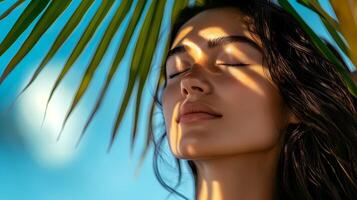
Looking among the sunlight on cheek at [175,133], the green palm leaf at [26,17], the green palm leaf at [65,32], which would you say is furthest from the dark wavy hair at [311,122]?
the green palm leaf at [26,17]

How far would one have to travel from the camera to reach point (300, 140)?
1.25 m

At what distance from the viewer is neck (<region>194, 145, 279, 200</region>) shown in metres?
1.13

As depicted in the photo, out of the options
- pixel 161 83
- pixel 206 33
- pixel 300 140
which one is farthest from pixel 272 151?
pixel 161 83

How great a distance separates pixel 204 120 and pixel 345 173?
1.19 feet

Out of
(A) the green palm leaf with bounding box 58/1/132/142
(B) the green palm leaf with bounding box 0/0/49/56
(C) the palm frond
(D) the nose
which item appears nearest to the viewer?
(C) the palm frond

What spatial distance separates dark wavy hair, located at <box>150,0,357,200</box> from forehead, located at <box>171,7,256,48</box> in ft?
0.11

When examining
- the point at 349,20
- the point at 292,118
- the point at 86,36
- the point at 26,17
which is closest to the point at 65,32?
the point at 86,36

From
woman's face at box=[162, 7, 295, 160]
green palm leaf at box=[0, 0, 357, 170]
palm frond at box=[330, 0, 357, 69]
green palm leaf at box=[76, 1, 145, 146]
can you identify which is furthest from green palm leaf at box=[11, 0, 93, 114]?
palm frond at box=[330, 0, 357, 69]

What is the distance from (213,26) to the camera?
4.10 ft

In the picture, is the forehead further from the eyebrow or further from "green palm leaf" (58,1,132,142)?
"green palm leaf" (58,1,132,142)

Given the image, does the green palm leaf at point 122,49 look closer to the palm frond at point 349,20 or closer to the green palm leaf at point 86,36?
the green palm leaf at point 86,36

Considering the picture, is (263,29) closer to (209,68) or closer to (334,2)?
(209,68)

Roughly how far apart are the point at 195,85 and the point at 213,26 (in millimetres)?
190

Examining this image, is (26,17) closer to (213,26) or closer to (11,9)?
(11,9)
